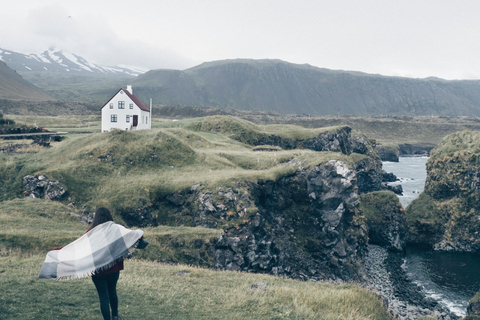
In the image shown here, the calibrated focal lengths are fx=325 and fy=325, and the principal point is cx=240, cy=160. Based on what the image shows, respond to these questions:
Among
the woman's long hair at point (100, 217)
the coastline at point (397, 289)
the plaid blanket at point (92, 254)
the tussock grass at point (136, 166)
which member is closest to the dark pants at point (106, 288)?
A: the plaid blanket at point (92, 254)

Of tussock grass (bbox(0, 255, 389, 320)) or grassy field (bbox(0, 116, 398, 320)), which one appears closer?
tussock grass (bbox(0, 255, 389, 320))

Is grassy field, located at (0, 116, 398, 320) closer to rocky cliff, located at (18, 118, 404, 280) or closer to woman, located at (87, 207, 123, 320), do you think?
rocky cliff, located at (18, 118, 404, 280)

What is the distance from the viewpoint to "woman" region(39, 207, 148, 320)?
9.59 m

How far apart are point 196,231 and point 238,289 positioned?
1535 centimetres

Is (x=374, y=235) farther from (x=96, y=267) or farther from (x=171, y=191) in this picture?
(x=96, y=267)

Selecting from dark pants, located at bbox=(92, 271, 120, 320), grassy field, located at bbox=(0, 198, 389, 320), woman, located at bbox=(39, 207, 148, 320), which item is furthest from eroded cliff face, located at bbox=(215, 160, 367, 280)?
woman, located at bbox=(39, 207, 148, 320)

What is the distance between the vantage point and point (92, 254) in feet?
32.1

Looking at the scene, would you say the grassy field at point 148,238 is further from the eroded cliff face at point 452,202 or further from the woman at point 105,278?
the eroded cliff face at point 452,202

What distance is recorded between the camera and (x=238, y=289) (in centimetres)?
1716

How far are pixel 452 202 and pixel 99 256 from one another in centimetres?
6152

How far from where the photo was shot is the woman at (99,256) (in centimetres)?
959

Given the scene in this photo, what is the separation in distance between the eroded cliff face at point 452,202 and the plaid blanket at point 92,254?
188 feet

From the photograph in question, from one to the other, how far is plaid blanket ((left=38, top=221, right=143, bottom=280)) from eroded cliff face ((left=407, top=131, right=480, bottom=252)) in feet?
188

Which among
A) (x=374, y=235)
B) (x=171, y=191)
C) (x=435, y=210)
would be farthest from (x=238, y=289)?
(x=435, y=210)
